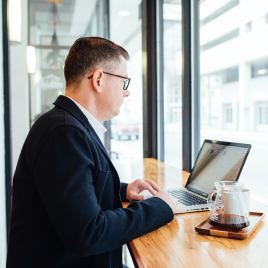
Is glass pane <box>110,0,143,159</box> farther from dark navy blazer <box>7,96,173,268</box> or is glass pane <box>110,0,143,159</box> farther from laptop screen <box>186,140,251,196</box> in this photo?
dark navy blazer <box>7,96,173,268</box>

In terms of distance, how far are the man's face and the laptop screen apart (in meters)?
0.52

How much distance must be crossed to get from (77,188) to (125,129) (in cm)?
263

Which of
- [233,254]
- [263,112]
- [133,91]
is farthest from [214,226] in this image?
[133,91]

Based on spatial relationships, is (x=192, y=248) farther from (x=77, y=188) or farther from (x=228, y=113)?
(x=228, y=113)

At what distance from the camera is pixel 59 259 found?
2.85 feet

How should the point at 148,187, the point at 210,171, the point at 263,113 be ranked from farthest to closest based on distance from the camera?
the point at 263,113 → the point at 210,171 → the point at 148,187

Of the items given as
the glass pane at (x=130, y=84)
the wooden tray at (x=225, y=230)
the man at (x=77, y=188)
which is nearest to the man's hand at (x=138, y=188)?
the man at (x=77, y=188)

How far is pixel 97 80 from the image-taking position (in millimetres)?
1039

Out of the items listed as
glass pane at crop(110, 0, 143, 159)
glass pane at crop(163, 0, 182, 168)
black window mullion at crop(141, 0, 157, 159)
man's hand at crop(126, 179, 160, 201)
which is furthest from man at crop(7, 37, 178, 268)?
glass pane at crop(110, 0, 143, 159)

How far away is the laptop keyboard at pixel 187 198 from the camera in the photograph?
1.20 meters

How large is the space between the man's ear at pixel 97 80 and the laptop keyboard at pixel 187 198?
0.60 meters

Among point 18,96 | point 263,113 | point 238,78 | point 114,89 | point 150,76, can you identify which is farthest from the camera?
point 150,76

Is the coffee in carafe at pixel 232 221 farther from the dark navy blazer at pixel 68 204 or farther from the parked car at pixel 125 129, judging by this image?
the parked car at pixel 125 129

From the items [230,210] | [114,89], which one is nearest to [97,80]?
[114,89]
